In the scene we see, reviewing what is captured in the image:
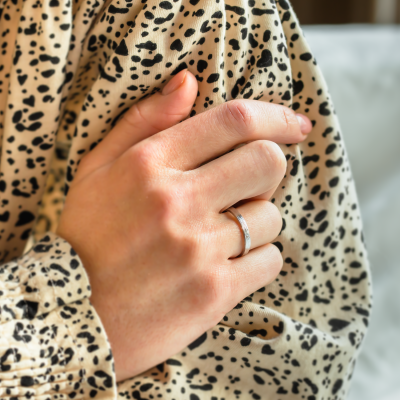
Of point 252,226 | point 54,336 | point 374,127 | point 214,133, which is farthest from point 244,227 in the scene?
point 374,127

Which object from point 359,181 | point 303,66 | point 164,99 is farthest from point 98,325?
point 359,181

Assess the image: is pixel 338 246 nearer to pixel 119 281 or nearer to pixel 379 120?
pixel 119 281

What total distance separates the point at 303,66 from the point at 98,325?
16.0 inches

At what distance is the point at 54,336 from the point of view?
1.49 ft

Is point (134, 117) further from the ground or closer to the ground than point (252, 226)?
further from the ground

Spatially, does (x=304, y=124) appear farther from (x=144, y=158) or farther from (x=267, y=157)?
(x=144, y=158)

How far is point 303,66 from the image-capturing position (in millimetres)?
513

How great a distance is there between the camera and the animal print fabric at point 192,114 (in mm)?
453

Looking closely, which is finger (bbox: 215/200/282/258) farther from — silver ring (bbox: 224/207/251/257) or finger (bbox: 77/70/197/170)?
finger (bbox: 77/70/197/170)

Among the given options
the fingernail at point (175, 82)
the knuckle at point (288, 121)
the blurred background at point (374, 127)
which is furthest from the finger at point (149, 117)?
the blurred background at point (374, 127)

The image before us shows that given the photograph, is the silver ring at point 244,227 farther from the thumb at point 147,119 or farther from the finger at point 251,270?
the thumb at point 147,119

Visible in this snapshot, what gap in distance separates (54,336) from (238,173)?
28 centimetres

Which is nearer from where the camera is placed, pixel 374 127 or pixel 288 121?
pixel 288 121

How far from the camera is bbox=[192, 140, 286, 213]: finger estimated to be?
0.45 metres
